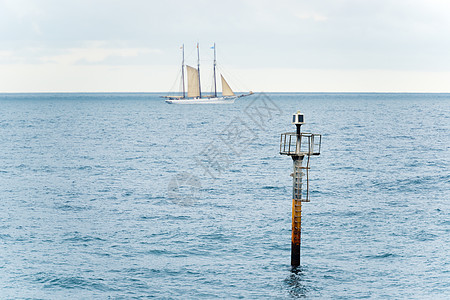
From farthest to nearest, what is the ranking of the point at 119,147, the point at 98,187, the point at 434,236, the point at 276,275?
the point at 119,147
the point at 98,187
the point at 434,236
the point at 276,275

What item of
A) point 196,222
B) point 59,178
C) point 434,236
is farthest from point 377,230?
point 59,178

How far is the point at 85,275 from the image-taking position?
29.8 meters

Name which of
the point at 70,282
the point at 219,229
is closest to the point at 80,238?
the point at 70,282

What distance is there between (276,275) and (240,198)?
1895 centimetres

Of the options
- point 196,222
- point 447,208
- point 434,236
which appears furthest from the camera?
point 447,208

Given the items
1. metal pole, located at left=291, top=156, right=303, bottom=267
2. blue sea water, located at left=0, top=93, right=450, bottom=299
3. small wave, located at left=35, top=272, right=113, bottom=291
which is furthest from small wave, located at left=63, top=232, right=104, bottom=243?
metal pole, located at left=291, top=156, right=303, bottom=267

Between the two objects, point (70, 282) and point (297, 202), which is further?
point (297, 202)

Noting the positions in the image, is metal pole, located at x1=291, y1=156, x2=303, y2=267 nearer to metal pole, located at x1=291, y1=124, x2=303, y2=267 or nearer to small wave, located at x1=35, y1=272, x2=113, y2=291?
metal pole, located at x1=291, y1=124, x2=303, y2=267

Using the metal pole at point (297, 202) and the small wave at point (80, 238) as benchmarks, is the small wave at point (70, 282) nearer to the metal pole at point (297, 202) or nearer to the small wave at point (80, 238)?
the small wave at point (80, 238)

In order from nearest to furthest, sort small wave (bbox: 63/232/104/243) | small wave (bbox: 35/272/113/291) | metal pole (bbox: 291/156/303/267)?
small wave (bbox: 35/272/113/291) < metal pole (bbox: 291/156/303/267) < small wave (bbox: 63/232/104/243)

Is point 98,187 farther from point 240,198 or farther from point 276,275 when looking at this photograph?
point 276,275

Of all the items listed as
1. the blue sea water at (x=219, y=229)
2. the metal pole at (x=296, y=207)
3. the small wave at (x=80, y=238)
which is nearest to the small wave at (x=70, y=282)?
the blue sea water at (x=219, y=229)

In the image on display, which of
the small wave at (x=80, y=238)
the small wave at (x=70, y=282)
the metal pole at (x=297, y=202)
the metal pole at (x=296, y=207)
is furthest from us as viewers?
the small wave at (x=80, y=238)

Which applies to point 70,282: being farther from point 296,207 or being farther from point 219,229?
point 296,207
